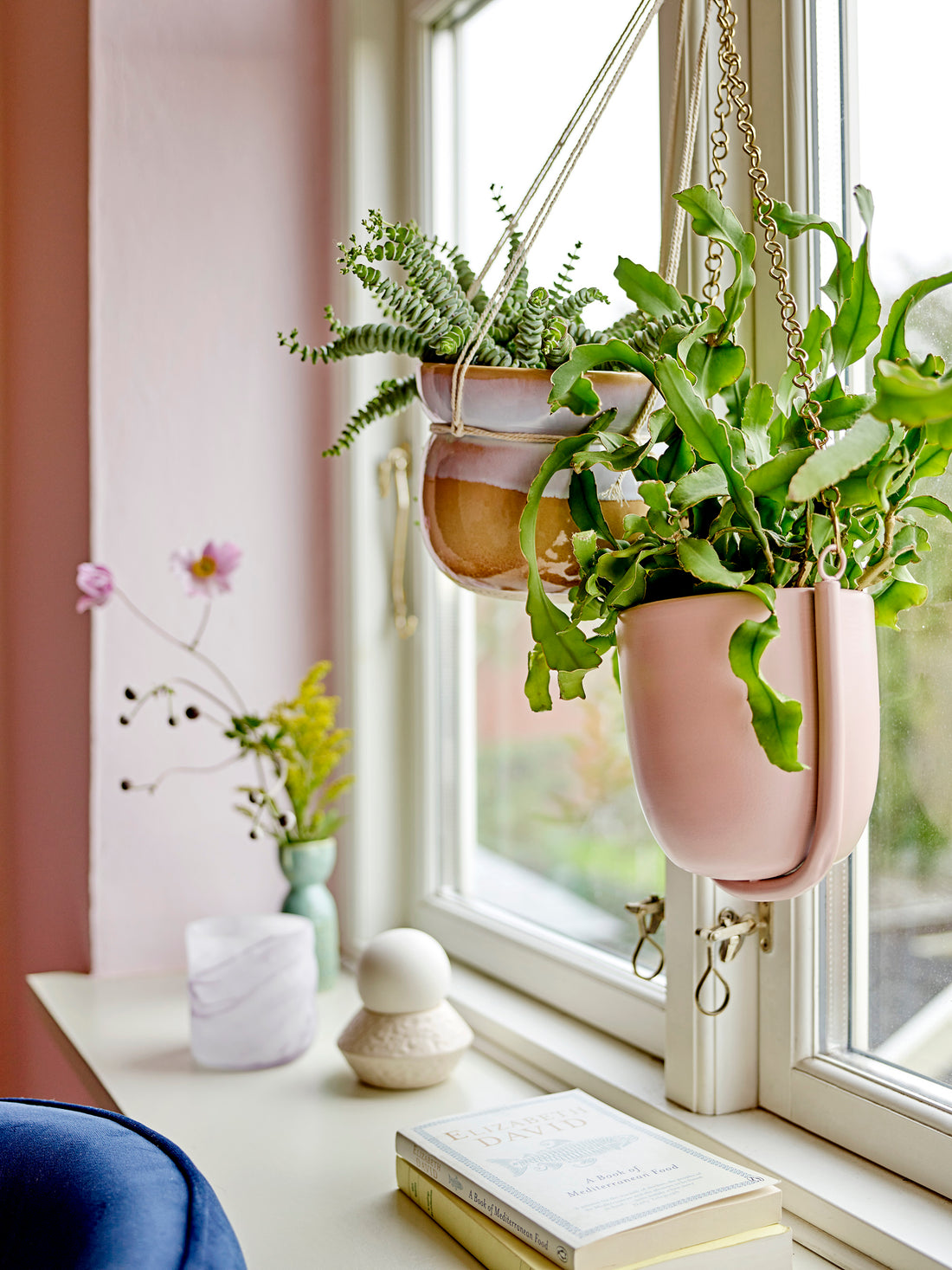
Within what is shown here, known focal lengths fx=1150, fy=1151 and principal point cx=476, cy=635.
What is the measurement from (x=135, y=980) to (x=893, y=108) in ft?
4.15

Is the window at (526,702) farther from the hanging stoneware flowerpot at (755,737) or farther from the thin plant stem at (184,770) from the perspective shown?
the hanging stoneware flowerpot at (755,737)

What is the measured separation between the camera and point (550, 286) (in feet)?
4.29

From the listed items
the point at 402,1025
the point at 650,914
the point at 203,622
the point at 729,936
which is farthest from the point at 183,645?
the point at 729,936

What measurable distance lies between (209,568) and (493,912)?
55cm

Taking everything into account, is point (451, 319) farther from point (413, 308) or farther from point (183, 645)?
point (183, 645)

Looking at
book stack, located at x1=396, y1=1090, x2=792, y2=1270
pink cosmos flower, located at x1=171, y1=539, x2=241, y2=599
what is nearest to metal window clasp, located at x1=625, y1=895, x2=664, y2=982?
book stack, located at x1=396, y1=1090, x2=792, y2=1270

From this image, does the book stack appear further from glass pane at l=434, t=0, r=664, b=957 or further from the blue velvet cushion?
glass pane at l=434, t=0, r=664, b=957

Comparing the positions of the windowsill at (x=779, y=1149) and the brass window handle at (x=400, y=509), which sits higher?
the brass window handle at (x=400, y=509)

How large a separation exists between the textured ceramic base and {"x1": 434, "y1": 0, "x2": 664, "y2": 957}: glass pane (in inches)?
8.5

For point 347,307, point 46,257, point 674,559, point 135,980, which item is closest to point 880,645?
point 674,559

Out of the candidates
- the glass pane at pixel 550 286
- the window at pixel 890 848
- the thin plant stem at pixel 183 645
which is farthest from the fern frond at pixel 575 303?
the thin plant stem at pixel 183 645

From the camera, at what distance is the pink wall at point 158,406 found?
1475mm

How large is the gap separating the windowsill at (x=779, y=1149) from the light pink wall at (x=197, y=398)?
51cm

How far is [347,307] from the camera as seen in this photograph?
1.52m
